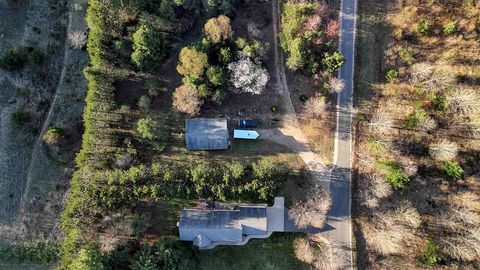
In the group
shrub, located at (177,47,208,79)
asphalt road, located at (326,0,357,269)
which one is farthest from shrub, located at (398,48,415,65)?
shrub, located at (177,47,208,79)

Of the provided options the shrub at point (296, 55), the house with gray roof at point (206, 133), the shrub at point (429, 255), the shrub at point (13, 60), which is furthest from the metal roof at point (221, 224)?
the shrub at point (13, 60)

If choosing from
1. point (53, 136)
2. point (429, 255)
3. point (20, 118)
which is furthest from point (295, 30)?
point (20, 118)

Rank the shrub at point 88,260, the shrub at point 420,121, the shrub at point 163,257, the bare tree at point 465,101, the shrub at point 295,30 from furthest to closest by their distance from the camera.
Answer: the shrub at point 420,121 → the bare tree at point 465,101 → the shrub at point 295,30 → the shrub at point 163,257 → the shrub at point 88,260

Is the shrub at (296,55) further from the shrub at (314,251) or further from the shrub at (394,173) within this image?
the shrub at (314,251)

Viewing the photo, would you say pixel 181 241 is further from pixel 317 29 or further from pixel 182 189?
pixel 317 29

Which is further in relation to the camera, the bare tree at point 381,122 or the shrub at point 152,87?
the bare tree at point 381,122
